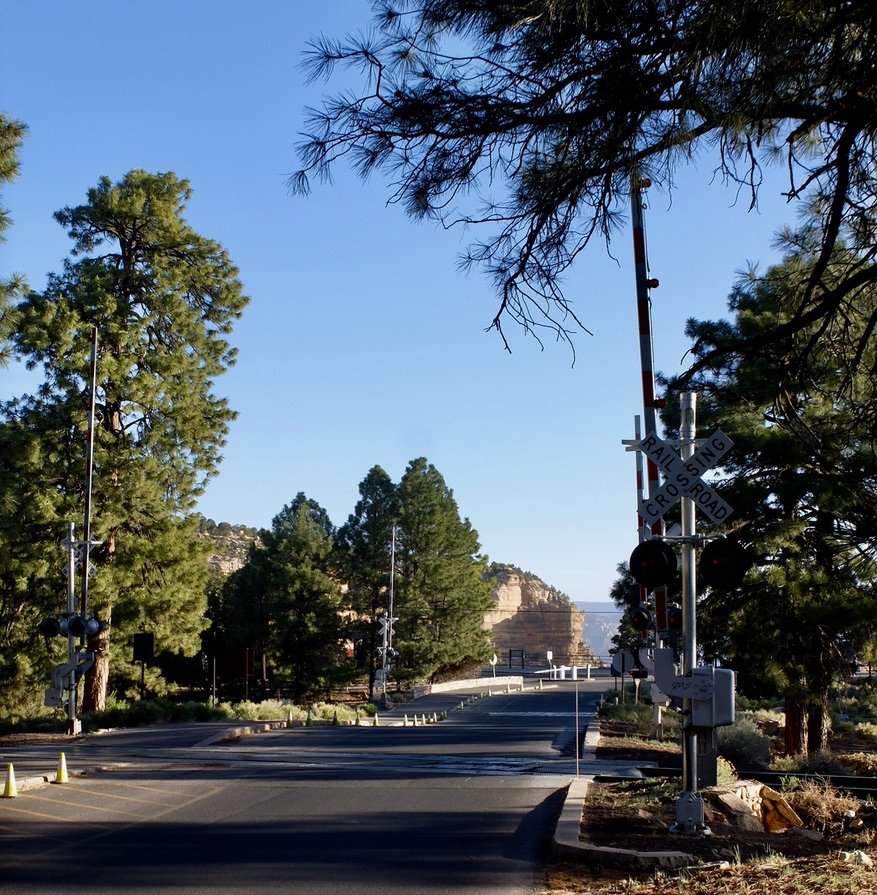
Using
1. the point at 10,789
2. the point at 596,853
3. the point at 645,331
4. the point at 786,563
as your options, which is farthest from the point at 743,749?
the point at 10,789

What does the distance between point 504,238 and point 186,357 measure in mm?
30533

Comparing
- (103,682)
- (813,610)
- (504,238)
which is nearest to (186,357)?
(103,682)

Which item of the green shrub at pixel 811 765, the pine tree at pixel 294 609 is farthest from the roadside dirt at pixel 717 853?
the pine tree at pixel 294 609

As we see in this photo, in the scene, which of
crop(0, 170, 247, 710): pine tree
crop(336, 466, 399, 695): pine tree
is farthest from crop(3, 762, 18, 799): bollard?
crop(336, 466, 399, 695): pine tree

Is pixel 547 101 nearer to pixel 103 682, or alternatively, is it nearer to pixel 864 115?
pixel 864 115

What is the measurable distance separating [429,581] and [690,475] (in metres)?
62.0

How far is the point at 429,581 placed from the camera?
234 ft

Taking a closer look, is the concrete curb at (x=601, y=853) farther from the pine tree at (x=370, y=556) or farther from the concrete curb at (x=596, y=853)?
the pine tree at (x=370, y=556)

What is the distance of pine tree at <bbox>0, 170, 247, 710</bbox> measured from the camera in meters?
35.3

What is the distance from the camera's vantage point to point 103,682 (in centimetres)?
3578

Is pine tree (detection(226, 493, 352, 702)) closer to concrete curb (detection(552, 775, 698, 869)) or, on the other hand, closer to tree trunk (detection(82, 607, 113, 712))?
tree trunk (detection(82, 607, 113, 712))

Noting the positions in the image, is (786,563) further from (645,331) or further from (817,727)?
(645,331)

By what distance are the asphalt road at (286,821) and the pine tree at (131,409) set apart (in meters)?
15.7

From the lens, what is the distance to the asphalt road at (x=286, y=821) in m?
8.59
